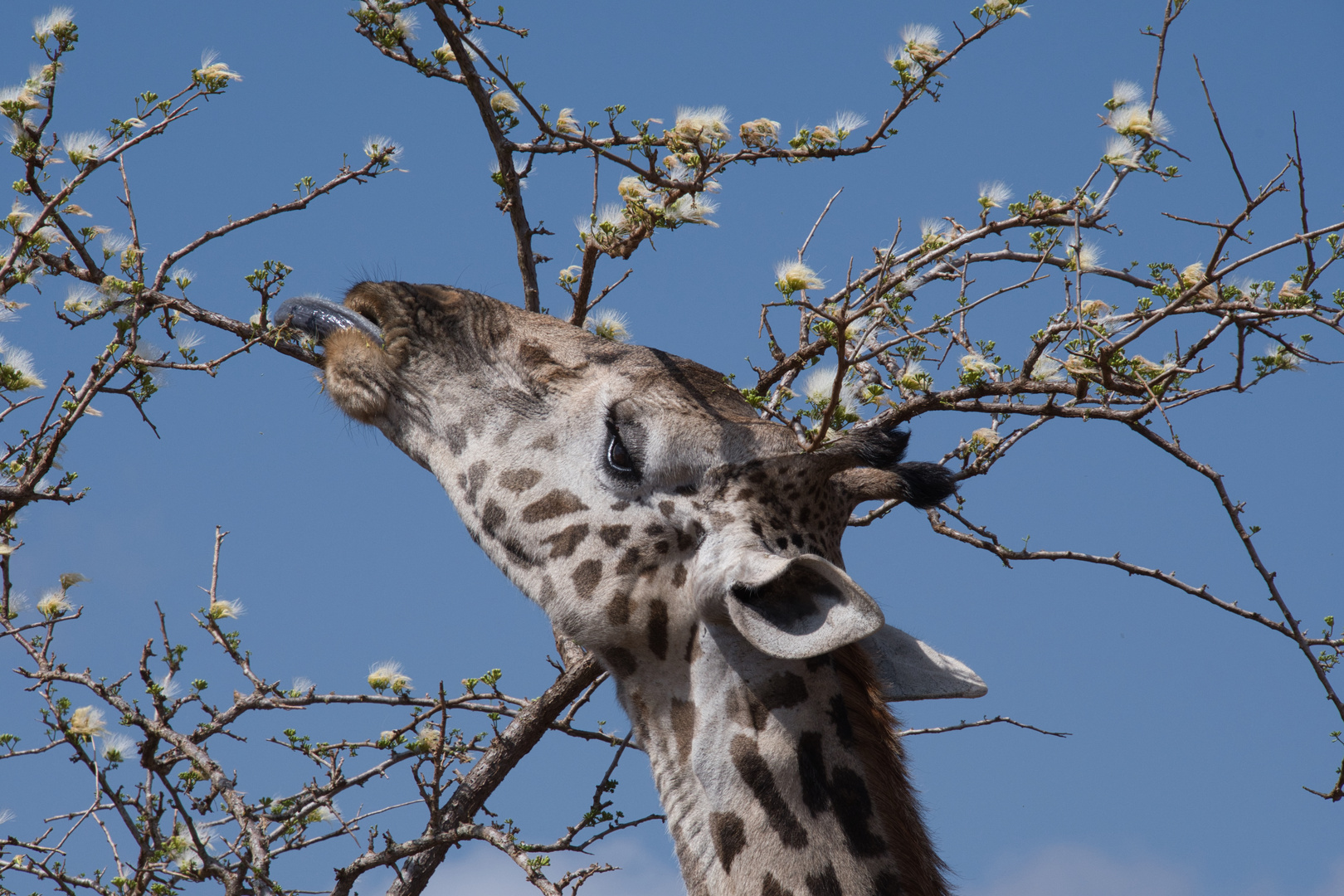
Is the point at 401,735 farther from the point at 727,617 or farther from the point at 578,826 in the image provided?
the point at 727,617

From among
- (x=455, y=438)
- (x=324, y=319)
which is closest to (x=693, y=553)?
(x=455, y=438)

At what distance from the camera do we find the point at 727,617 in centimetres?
327

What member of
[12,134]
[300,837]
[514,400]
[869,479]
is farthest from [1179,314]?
[12,134]

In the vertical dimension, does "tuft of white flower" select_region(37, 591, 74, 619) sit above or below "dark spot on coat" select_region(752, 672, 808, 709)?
above

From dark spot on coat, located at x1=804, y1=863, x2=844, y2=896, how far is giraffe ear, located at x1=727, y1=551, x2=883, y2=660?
0.57 meters

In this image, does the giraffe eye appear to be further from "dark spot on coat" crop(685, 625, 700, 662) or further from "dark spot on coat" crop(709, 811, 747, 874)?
"dark spot on coat" crop(709, 811, 747, 874)

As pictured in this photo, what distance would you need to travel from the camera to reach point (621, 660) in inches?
138

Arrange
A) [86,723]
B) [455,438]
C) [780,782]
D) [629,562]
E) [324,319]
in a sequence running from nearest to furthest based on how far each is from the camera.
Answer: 1. [780,782]
2. [629,562]
3. [455,438]
4. [324,319]
5. [86,723]

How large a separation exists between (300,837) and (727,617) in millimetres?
2638

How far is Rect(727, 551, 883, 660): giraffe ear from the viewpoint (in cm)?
291

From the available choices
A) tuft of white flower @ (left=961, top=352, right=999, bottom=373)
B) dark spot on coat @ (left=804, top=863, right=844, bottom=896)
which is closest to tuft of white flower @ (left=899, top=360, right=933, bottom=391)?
tuft of white flower @ (left=961, top=352, right=999, bottom=373)

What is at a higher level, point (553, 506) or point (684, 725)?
point (553, 506)

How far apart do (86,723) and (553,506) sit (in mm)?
2582

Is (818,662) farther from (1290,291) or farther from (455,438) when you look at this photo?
(1290,291)
